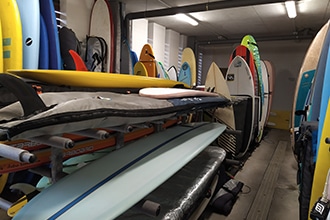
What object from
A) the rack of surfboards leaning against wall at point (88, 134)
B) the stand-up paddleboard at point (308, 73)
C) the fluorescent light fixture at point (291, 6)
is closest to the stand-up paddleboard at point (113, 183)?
the rack of surfboards leaning against wall at point (88, 134)

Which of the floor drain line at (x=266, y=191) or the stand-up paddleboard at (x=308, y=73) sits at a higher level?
the stand-up paddleboard at (x=308, y=73)

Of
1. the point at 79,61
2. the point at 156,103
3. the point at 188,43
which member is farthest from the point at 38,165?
the point at 188,43

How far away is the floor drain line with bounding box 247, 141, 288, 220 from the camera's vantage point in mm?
2044

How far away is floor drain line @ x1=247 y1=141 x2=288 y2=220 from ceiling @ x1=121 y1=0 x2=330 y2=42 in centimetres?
243

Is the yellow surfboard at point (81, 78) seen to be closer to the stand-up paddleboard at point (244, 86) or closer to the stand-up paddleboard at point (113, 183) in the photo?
the stand-up paddleboard at point (113, 183)

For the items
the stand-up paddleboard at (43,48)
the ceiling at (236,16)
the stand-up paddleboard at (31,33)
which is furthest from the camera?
the ceiling at (236,16)

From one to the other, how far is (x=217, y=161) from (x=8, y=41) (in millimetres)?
2239

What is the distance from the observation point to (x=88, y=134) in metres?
0.91

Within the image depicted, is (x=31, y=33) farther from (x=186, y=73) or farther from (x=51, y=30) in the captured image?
(x=186, y=73)

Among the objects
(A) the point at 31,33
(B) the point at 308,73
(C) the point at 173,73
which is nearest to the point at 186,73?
(C) the point at 173,73

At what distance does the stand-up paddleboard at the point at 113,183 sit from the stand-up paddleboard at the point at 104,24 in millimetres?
2829

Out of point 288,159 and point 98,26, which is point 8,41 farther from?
point 288,159

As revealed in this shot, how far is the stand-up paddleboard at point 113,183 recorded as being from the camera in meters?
0.79

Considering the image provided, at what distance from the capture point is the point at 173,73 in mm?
5730
